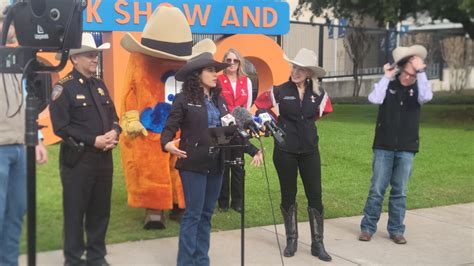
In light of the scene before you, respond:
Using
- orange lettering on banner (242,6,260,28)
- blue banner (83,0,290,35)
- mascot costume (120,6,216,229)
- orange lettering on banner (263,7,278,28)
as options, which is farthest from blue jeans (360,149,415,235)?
orange lettering on banner (263,7,278,28)

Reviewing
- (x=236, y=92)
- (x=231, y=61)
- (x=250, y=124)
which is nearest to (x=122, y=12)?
(x=231, y=61)

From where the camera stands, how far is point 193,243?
4.56 metres

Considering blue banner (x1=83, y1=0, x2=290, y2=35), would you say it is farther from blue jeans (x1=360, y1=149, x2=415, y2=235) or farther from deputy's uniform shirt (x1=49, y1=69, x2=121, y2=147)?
deputy's uniform shirt (x1=49, y1=69, x2=121, y2=147)

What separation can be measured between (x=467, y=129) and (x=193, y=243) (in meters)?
11.8

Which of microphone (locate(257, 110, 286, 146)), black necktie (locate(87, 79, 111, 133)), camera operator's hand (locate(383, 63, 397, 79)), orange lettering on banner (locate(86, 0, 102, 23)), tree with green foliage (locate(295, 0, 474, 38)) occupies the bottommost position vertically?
microphone (locate(257, 110, 286, 146))

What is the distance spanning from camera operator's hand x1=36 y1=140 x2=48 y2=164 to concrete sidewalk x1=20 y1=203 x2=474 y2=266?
65.2 inches

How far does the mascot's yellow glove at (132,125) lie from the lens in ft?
18.0

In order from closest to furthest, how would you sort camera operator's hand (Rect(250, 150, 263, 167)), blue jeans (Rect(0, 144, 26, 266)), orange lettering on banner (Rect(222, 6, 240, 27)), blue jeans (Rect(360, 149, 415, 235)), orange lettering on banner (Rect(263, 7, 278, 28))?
1. blue jeans (Rect(0, 144, 26, 266))
2. camera operator's hand (Rect(250, 150, 263, 167))
3. blue jeans (Rect(360, 149, 415, 235))
4. orange lettering on banner (Rect(222, 6, 240, 27))
5. orange lettering on banner (Rect(263, 7, 278, 28))

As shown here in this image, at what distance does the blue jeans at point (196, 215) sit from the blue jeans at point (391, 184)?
2.02 m

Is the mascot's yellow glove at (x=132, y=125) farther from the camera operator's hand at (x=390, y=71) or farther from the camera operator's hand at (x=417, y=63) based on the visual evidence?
the camera operator's hand at (x=417, y=63)

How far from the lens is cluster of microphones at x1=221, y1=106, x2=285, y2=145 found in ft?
15.1

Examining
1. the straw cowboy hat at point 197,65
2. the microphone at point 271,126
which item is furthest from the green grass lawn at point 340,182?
the microphone at point 271,126

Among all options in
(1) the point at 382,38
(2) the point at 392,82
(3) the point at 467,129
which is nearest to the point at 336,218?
(2) the point at 392,82

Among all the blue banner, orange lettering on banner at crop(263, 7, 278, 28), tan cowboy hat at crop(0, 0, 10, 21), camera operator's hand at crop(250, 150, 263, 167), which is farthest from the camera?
orange lettering on banner at crop(263, 7, 278, 28)
